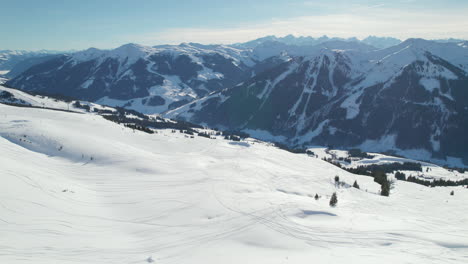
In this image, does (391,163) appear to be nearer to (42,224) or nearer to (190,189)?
(190,189)

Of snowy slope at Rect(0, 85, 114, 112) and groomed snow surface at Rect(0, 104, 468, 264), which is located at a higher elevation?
groomed snow surface at Rect(0, 104, 468, 264)

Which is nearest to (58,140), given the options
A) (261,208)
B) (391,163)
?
(261,208)

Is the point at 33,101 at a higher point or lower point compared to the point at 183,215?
lower

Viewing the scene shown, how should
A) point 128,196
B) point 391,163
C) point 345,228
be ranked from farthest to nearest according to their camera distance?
point 391,163 → point 128,196 → point 345,228

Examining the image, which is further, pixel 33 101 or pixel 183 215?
pixel 33 101

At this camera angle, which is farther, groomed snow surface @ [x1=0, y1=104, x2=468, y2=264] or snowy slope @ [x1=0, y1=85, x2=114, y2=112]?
snowy slope @ [x1=0, y1=85, x2=114, y2=112]

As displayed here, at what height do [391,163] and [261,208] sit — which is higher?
[261,208]

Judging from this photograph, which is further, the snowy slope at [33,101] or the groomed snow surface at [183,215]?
the snowy slope at [33,101]

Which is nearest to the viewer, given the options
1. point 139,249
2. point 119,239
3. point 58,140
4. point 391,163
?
point 139,249
